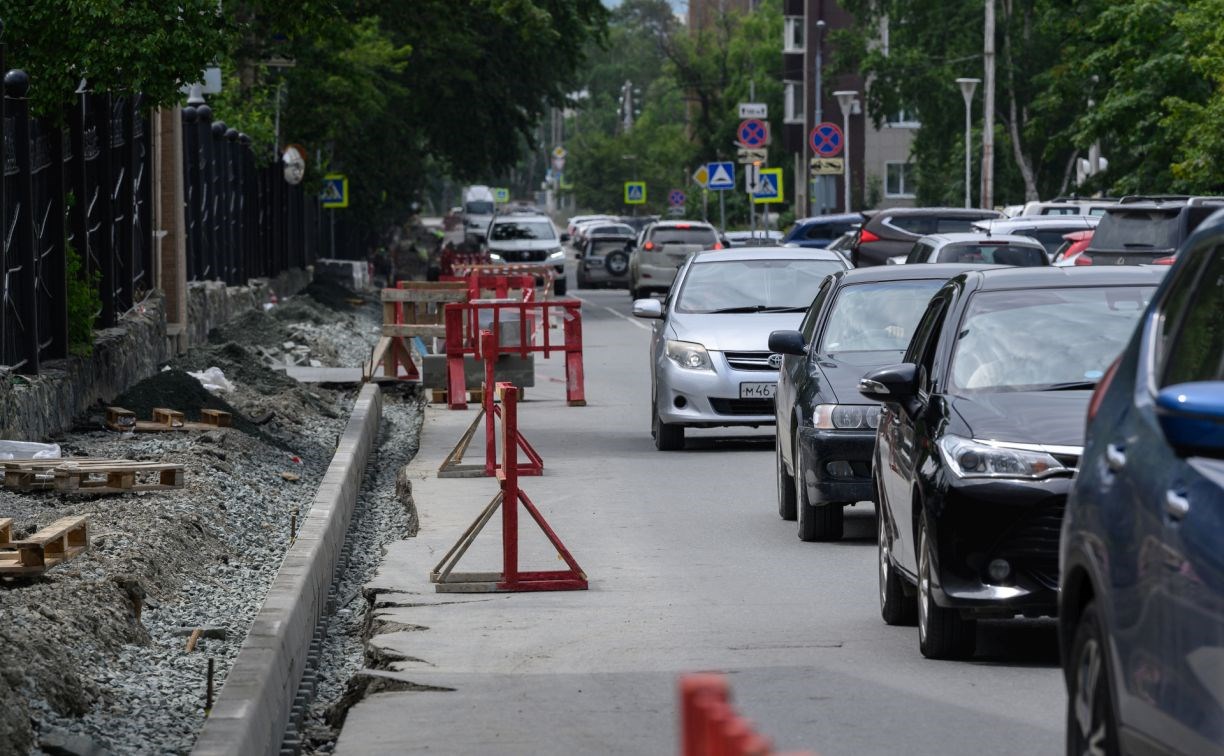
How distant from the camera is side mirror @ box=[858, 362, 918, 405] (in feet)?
31.5

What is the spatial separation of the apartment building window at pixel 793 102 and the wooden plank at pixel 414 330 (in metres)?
78.5

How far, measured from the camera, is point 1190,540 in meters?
4.97

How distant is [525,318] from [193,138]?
10.8 metres

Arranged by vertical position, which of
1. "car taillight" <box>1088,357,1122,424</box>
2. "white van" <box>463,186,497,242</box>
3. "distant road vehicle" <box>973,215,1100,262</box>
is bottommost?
"white van" <box>463,186,497,242</box>

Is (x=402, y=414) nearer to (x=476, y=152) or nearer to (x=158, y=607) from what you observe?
(x=158, y=607)

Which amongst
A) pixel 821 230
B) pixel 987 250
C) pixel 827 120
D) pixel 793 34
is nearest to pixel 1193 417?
pixel 987 250

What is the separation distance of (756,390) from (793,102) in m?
85.5

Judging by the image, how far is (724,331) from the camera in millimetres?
18281

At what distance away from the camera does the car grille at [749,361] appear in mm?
17906

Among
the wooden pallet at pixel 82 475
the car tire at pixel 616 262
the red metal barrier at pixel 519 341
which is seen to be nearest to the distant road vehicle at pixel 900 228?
the red metal barrier at pixel 519 341

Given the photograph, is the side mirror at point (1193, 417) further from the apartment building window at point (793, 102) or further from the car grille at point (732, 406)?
the apartment building window at point (793, 102)

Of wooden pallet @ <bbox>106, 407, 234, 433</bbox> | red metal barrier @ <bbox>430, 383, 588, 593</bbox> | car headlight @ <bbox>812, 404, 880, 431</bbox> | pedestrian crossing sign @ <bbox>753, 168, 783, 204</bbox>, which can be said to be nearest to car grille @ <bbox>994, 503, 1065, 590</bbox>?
red metal barrier @ <bbox>430, 383, 588, 593</bbox>

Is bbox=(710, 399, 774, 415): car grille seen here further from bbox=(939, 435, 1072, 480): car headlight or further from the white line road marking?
the white line road marking

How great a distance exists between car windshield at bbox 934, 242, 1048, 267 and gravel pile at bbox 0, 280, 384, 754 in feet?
20.9
